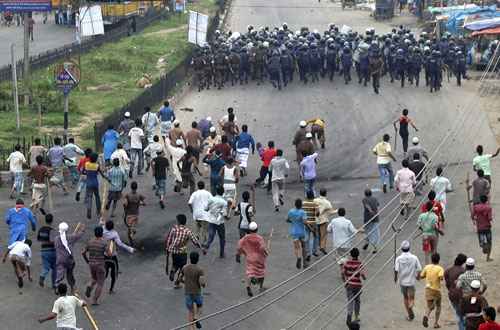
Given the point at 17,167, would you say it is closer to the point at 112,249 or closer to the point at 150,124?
the point at 150,124

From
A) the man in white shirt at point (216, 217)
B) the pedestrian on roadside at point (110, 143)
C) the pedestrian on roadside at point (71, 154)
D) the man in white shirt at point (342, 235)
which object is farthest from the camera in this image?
the pedestrian on roadside at point (110, 143)

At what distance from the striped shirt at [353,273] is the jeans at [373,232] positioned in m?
3.48

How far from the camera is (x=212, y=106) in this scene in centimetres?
3484

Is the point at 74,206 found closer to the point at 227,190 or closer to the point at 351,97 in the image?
the point at 227,190

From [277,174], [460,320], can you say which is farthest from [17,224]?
[460,320]

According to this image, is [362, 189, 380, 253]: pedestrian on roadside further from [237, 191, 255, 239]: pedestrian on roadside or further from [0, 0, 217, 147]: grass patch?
[0, 0, 217, 147]: grass patch

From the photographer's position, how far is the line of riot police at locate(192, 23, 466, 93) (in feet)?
121

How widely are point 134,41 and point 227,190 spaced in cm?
2796

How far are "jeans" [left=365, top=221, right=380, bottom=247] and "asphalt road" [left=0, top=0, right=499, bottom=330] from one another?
250 mm

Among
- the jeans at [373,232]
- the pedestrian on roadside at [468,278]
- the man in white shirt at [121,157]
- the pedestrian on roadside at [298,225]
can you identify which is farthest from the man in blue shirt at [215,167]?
the pedestrian on roadside at [468,278]

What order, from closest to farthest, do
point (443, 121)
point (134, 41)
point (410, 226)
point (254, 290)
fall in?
point (254, 290) < point (410, 226) < point (443, 121) < point (134, 41)

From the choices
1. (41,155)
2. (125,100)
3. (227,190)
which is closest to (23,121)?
(125,100)

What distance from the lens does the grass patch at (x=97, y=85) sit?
32.8m

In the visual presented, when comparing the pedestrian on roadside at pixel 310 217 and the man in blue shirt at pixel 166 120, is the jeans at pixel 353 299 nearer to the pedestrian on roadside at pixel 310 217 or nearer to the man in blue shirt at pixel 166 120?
the pedestrian on roadside at pixel 310 217
